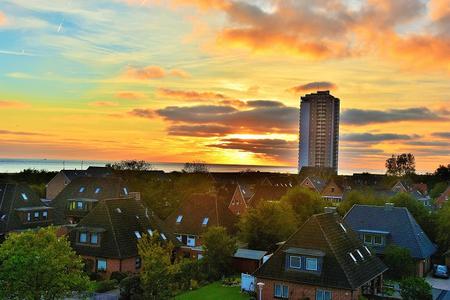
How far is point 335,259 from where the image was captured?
35.8 meters

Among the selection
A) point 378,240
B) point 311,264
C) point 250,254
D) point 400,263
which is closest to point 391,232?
point 378,240

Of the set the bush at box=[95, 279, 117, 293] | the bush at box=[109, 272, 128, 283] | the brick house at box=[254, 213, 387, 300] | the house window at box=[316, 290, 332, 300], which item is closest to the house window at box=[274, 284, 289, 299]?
the brick house at box=[254, 213, 387, 300]

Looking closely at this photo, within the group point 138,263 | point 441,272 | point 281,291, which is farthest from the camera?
point 441,272

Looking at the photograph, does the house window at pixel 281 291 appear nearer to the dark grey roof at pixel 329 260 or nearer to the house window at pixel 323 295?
the dark grey roof at pixel 329 260

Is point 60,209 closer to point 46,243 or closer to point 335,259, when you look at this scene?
point 46,243

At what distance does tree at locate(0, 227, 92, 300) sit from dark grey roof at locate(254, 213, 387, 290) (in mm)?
14843

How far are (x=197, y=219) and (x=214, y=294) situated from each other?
2236 centimetres

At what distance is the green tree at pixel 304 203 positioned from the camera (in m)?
64.8

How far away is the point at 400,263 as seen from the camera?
46.9 m

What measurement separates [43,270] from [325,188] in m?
109

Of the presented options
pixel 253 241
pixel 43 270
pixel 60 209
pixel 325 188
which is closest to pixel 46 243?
pixel 43 270

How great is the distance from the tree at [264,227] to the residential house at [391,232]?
345 inches

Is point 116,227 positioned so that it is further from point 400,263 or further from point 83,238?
point 400,263

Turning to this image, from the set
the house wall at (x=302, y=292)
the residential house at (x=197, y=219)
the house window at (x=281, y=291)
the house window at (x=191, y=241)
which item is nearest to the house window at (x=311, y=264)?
the house wall at (x=302, y=292)
